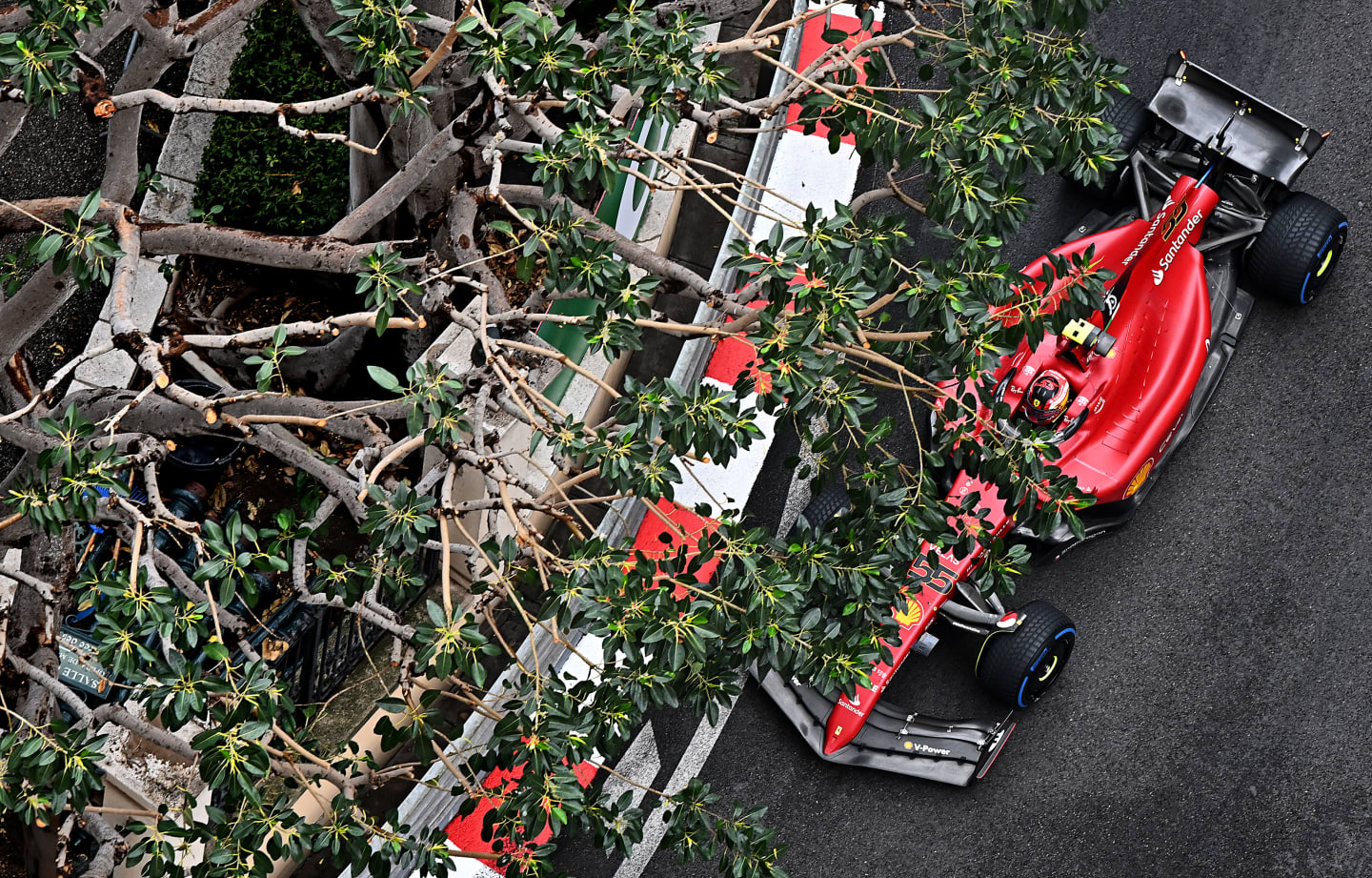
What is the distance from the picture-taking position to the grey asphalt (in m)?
6.72

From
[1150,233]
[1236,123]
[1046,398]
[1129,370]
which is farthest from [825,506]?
[1236,123]

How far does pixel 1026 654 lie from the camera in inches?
255

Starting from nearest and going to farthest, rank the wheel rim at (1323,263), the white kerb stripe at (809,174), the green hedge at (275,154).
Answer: the green hedge at (275,154) → the wheel rim at (1323,263) → the white kerb stripe at (809,174)

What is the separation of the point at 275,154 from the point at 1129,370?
5500 mm

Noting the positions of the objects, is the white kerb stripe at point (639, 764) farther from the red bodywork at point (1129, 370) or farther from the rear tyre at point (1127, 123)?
the rear tyre at point (1127, 123)

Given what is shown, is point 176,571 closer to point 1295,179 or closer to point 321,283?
point 321,283

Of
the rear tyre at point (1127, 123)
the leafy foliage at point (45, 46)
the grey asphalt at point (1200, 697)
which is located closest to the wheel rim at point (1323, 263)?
the grey asphalt at point (1200, 697)

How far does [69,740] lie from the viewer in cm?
353

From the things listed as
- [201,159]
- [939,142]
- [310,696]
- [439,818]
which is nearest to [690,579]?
[939,142]

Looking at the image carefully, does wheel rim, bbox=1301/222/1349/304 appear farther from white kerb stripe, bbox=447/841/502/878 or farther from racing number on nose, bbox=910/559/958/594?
white kerb stripe, bbox=447/841/502/878

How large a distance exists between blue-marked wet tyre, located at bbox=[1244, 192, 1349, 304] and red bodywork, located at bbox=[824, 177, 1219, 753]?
637 millimetres

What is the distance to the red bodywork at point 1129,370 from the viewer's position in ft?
21.2

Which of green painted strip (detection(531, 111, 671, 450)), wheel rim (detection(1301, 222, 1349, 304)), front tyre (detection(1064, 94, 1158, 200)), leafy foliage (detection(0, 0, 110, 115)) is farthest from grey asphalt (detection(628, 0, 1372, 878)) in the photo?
leafy foliage (detection(0, 0, 110, 115))

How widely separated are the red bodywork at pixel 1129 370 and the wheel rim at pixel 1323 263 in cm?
88
